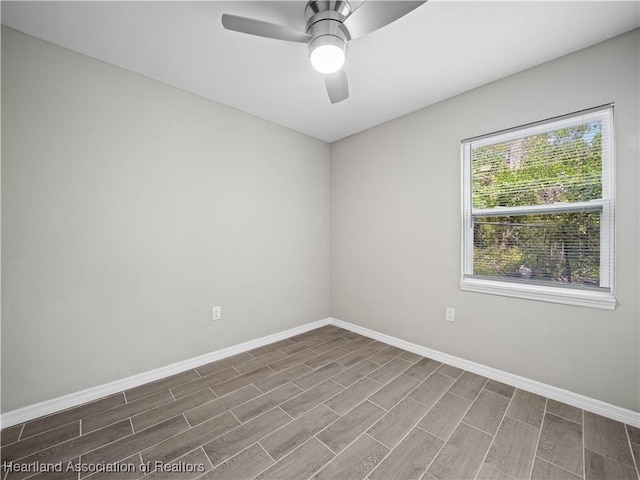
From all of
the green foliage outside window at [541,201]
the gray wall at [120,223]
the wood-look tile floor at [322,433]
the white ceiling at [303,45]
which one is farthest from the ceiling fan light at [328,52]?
the wood-look tile floor at [322,433]

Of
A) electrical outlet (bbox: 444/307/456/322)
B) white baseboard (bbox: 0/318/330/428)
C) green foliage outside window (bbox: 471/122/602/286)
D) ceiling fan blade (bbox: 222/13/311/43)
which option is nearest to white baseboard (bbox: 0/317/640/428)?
white baseboard (bbox: 0/318/330/428)

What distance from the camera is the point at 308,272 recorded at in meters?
3.49

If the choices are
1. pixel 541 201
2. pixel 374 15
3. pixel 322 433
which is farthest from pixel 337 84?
pixel 322 433

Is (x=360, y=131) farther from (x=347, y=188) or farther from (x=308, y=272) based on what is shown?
(x=308, y=272)

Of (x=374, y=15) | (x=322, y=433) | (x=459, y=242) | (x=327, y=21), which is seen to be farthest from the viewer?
(x=459, y=242)

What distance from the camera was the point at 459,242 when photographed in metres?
2.51

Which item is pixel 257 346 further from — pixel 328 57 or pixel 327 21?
pixel 327 21

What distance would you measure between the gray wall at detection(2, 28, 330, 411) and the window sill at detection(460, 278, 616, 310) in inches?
79.6

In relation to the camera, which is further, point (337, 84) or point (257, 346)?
point (257, 346)

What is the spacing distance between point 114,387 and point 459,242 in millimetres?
3079

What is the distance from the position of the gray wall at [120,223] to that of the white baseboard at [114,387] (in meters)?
0.05

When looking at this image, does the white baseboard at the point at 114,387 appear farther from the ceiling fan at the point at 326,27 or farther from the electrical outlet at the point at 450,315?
the ceiling fan at the point at 326,27

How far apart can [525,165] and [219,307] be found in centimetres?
296

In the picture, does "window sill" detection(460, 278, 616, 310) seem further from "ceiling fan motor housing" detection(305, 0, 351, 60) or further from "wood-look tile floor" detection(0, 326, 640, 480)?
"ceiling fan motor housing" detection(305, 0, 351, 60)
